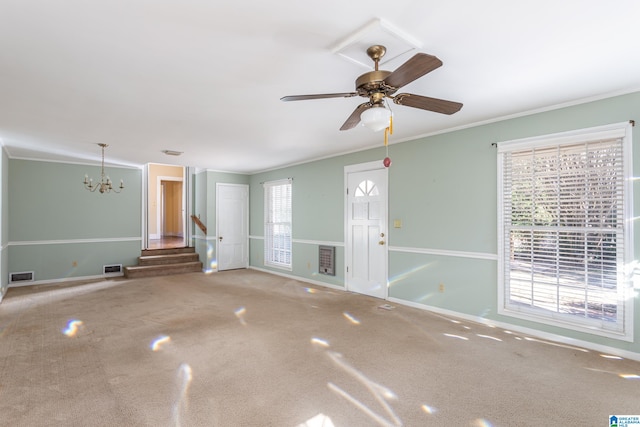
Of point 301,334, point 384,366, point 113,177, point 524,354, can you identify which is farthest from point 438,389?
point 113,177

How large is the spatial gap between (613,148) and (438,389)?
2.75 m

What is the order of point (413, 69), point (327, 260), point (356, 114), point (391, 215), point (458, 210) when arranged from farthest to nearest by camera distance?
point (327, 260)
point (391, 215)
point (458, 210)
point (356, 114)
point (413, 69)

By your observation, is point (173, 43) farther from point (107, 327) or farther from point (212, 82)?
point (107, 327)

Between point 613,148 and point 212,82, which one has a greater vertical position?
point 212,82

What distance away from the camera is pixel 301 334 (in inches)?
140

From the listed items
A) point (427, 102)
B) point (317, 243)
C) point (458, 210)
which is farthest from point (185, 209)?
point (427, 102)

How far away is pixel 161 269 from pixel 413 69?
22.5 feet

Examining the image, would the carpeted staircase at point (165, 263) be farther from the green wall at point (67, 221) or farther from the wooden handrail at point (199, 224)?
the wooden handrail at point (199, 224)

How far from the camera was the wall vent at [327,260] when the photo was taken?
5.90 metres

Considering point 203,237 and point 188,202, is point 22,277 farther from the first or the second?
point 188,202

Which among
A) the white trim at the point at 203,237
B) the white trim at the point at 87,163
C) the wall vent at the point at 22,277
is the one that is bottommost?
the wall vent at the point at 22,277

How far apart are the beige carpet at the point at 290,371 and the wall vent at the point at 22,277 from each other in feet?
7.08

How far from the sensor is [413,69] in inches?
71.8

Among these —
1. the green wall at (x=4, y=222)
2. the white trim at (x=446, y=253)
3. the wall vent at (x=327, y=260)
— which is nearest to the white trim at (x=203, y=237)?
the wall vent at (x=327, y=260)
